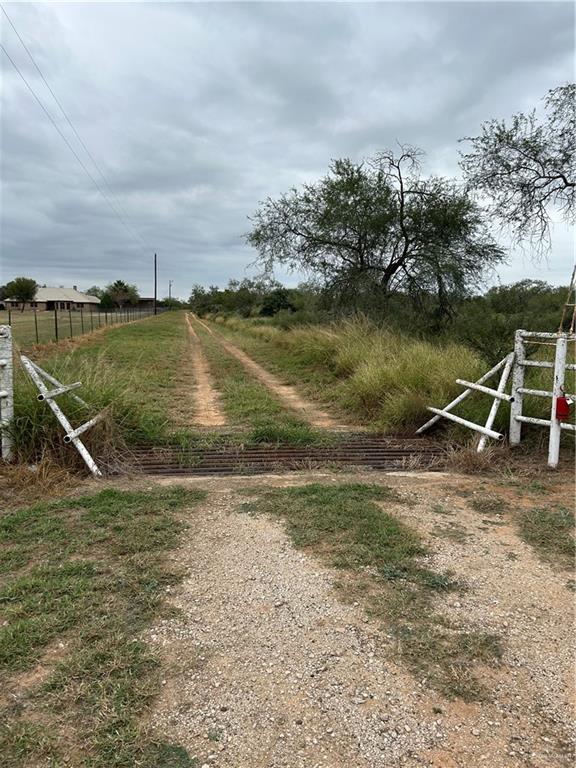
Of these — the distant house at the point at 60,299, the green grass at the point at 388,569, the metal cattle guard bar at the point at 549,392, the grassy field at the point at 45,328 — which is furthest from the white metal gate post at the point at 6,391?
the distant house at the point at 60,299

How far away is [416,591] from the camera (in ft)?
10.2

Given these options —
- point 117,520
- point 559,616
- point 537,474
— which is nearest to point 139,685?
point 117,520

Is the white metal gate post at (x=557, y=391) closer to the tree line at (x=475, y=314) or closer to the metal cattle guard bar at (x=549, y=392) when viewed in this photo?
the metal cattle guard bar at (x=549, y=392)

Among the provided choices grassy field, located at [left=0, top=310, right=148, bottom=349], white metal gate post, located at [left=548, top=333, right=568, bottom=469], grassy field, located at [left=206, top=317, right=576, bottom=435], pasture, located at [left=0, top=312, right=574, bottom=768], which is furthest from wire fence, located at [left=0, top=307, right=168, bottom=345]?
white metal gate post, located at [left=548, top=333, right=568, bottom=469]

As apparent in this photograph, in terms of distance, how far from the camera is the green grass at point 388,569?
2520mm

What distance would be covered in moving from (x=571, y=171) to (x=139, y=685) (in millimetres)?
14766

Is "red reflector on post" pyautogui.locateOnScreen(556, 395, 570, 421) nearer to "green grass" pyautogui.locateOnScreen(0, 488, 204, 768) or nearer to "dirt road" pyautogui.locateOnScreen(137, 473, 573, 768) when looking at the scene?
"dirt road" pyautogui.locateOnScreen(137, 473, 573, 768)

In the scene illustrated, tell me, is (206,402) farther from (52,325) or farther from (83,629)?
(52,325)

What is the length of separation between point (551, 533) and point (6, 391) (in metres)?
5.04

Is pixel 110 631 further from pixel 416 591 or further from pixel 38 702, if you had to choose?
pixel 416 591

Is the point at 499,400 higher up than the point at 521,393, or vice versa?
the point at 521,393

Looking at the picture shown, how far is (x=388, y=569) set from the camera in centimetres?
334

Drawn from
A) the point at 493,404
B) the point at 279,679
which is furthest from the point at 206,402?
the point at 279,679

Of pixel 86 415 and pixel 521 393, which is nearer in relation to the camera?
pixel 86 415
